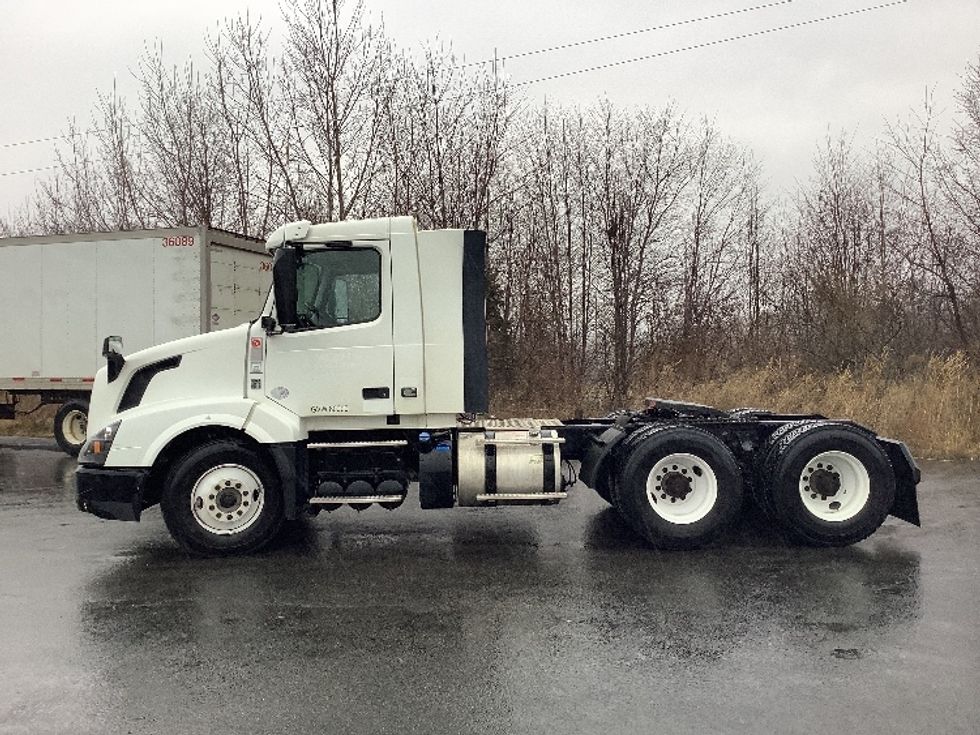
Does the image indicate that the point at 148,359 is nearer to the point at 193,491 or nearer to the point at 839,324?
the point at 193,491

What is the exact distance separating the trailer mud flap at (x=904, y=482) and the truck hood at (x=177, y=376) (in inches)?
239

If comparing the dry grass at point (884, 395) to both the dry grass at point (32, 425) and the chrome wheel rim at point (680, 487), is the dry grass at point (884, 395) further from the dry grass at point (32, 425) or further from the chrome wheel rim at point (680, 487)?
the dry grass at point (32, 425)

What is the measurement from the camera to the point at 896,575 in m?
6.47

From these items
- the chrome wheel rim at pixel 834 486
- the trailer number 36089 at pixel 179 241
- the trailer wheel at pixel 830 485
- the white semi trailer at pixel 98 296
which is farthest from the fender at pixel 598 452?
the trailer number 36089 at pixel 179 241

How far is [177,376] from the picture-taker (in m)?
7.48

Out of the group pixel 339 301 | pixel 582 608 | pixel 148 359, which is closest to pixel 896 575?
pixel 582 608

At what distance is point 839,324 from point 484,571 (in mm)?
16428

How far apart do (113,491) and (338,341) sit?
7.71 feet

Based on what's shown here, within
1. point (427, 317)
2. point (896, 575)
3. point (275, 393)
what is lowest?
point (896, 575)

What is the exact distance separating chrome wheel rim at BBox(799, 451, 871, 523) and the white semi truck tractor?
0.02 metres

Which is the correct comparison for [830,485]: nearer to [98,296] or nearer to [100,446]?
[100,446]

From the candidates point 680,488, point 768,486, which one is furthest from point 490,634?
point 768,486

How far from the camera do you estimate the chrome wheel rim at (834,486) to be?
7.41 meters

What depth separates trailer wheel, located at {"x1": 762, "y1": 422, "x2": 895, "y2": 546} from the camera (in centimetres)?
734
